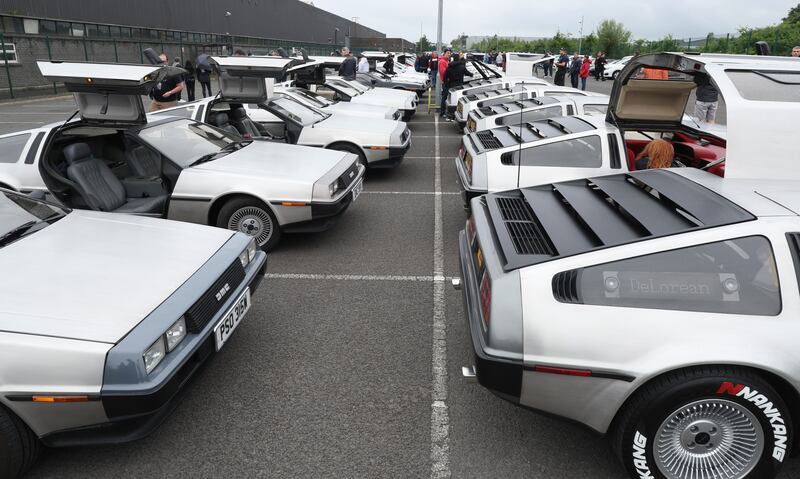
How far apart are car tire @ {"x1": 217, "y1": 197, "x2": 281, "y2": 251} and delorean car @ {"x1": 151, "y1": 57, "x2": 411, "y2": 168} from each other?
2343 millimetres

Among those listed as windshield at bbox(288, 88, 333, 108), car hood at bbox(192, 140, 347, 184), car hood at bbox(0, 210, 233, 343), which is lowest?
car hood at bbox(0, 210, 233, 343)

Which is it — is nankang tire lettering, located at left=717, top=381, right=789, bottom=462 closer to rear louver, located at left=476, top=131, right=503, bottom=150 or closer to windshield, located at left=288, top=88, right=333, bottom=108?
rear louver, located at left=476, top=131, right=503, bottom=150

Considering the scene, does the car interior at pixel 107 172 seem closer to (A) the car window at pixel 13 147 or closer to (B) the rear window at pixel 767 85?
(A) the car window at pixel 13 147

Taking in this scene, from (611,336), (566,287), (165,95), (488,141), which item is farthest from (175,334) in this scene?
(165,95)

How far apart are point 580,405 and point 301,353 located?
6.40 ft

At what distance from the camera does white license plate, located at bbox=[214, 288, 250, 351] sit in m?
2.98

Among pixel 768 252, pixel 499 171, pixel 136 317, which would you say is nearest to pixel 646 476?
pixel 768 252

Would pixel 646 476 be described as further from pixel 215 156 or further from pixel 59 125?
pixel 59 125

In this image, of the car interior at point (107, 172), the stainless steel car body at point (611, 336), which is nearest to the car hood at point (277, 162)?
the car interior at point (107, 172)

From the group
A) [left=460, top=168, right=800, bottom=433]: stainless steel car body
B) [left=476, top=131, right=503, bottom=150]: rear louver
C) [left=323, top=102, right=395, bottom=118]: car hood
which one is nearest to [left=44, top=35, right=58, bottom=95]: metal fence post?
[left=323, top=102, right=395, bottom=118]: car hood

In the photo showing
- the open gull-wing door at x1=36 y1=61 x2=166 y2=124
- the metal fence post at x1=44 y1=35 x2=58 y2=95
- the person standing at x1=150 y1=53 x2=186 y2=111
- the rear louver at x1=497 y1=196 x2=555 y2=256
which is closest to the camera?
the rear louver at x1=497 y1=196 x2=555 y2=256

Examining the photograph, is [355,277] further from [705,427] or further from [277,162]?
[705,427]

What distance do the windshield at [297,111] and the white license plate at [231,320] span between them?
5.64 m

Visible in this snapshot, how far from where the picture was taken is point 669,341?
2281 millimetres
